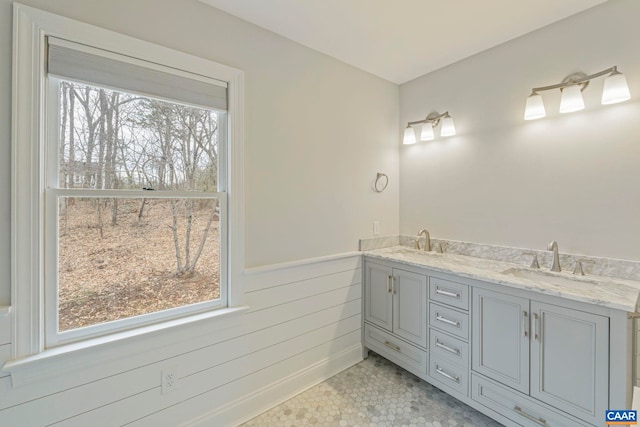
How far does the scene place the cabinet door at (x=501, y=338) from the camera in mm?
1560

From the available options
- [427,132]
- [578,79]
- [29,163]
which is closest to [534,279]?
[578,79]

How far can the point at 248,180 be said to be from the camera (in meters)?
1.85

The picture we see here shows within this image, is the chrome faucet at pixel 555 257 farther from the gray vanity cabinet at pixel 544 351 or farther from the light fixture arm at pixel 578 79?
the light fixture arm at pixel 578 79

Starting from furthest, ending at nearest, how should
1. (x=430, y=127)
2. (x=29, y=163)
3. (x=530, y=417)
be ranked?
(x=430, y=127), (x=530, y=417), (x=29, y=163)

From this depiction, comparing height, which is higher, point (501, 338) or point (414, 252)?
point (414, 252)

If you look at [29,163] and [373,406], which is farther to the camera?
[373,406]

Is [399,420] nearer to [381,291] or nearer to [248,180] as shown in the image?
[381,291]

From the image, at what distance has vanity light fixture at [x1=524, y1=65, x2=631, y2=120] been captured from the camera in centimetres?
155

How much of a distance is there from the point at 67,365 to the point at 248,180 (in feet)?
4.19

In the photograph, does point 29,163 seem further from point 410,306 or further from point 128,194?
point 410,306

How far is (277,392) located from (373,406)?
67 cm

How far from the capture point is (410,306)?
213 centimetres

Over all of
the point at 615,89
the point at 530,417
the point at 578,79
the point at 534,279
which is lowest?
the point at 530,417

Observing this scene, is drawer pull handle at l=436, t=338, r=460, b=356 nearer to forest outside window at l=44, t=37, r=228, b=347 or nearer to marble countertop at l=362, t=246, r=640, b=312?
marble countertop at l=362, t=246, r=640, b=312
